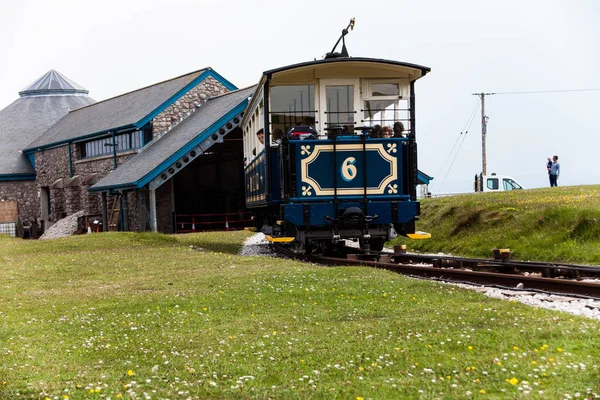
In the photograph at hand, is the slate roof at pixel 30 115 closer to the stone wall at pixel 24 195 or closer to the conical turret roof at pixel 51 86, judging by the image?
the conical turret roof at pixel 51 86

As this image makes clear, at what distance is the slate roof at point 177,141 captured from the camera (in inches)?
1340

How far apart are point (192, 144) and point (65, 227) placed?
13.7 meters

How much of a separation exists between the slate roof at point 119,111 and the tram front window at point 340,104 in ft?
78.7

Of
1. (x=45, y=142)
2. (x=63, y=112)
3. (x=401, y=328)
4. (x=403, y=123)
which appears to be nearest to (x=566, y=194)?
(x=403, y=123)

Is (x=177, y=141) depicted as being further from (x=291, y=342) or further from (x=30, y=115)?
(x=30, y=115)

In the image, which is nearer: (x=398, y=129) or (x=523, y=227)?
(x=398, y=129)

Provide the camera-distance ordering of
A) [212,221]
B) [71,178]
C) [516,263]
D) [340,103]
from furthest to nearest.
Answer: [71,178]
[212,221]
[340,103]
[516,263]

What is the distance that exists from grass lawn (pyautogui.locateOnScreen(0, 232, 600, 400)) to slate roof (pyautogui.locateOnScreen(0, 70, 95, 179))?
43953 millimetres

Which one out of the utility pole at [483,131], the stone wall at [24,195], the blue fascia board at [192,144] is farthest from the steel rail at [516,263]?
the stone wall at [24,195]

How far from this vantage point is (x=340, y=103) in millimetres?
16938

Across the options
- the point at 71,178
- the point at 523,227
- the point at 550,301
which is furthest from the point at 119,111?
the point at 550,301

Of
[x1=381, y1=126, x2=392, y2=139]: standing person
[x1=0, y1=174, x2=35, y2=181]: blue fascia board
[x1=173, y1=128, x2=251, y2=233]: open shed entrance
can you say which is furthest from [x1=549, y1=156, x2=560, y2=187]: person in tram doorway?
[x1=0, y1=174, x2=35, y2=181]: blue fascia board

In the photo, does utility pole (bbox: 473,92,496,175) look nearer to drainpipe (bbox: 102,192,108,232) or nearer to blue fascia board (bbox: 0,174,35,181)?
drainpipe (bbox: 102,192,108,232)

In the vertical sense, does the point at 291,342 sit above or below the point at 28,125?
below
